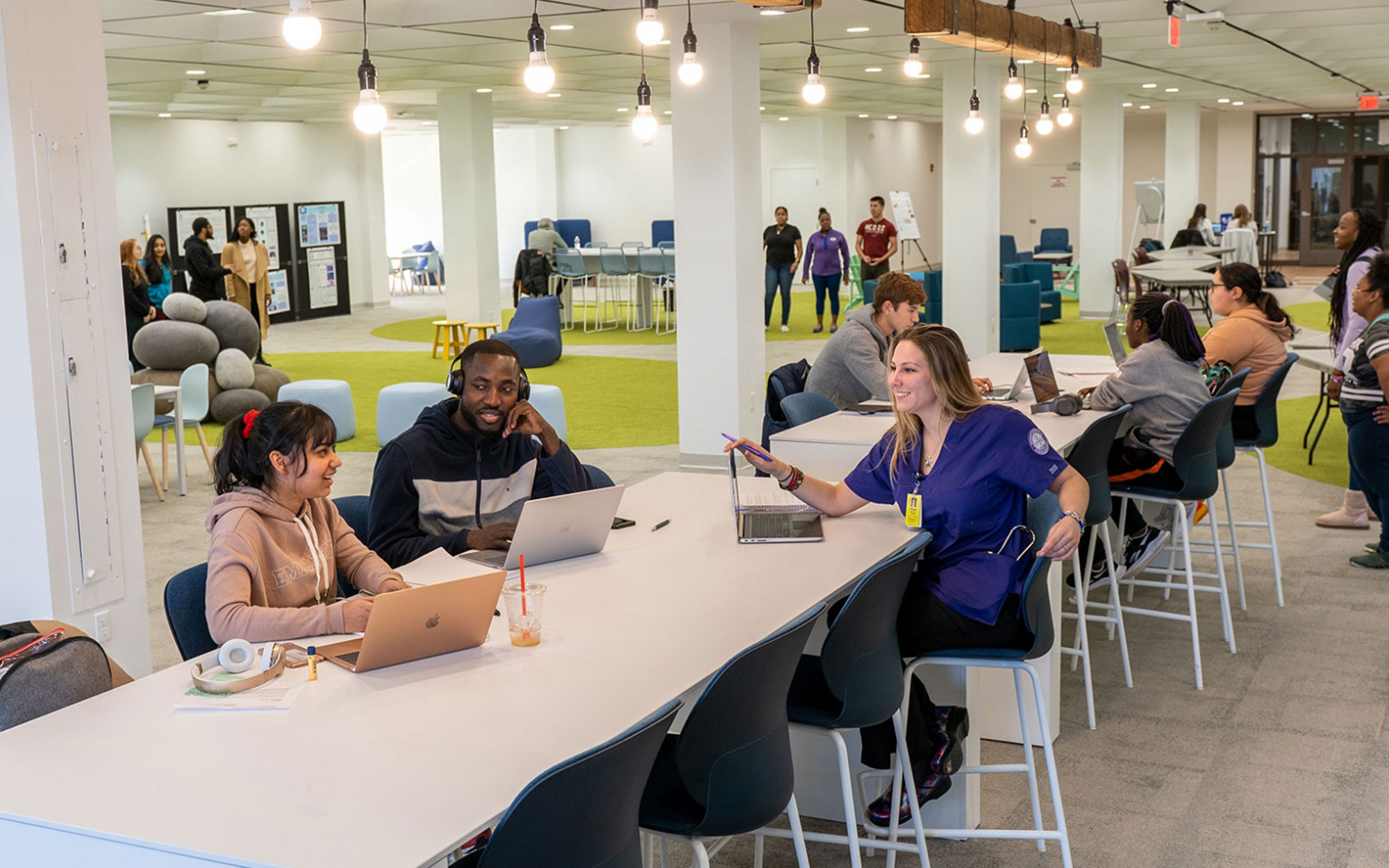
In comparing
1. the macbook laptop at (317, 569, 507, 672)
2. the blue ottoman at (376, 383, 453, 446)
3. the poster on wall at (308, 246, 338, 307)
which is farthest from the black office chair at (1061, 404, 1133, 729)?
the poster on wall at (308, 246, 338, 307)

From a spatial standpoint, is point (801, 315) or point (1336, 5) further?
point (801, 315)

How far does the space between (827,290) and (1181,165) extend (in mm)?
7374

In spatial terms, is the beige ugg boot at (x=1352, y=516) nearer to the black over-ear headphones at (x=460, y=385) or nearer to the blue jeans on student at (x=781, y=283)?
the black over-ear headphones at (x=460, y=385)

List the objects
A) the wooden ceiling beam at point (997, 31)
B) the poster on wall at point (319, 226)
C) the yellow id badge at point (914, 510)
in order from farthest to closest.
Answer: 1. the poster on wall at point (319, 226)
2. the wooden ceiling beam at point (997, 31)
3. the yellow id badge at point (914, 510)

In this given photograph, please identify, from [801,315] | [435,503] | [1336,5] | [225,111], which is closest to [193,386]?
[435,503]

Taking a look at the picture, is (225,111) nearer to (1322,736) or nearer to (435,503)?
(435,503)

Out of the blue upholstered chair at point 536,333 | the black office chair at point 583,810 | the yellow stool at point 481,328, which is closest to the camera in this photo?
the black office chair at point 583,810

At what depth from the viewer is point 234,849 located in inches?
76.9

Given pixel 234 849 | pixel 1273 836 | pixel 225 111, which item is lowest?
pixel 1273 836

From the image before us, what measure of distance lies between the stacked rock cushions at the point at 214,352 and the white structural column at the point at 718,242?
3.51 m

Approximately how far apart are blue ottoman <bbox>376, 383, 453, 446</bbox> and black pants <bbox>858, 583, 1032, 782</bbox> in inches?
258

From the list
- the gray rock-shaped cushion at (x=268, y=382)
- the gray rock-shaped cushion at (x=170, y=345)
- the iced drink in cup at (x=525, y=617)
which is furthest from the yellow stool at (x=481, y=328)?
the iced drink in cup at (x=525, y=617)

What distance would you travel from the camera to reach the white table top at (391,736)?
6.68 ft

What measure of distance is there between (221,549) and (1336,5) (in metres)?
9.12
